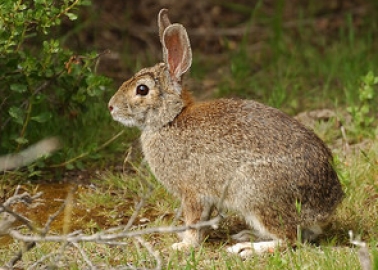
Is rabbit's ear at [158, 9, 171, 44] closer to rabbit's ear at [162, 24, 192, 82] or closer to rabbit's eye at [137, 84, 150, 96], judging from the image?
rabbit's ear at [162, 24, 192, 82]

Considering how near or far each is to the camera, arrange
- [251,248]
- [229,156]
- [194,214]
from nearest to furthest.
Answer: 1. [251,248]
2. [229,156]
3. [194,214]

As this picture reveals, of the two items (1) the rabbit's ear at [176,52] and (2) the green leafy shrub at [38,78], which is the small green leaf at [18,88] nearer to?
(2) the green leafy shrub at [38,78]

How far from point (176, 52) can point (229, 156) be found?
81 centimetres

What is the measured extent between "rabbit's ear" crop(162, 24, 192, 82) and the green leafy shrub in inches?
25.3

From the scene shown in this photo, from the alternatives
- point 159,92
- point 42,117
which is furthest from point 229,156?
point 42,117

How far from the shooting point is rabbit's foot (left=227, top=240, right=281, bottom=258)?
4867 millimetres

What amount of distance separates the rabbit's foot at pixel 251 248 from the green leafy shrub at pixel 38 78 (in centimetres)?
161

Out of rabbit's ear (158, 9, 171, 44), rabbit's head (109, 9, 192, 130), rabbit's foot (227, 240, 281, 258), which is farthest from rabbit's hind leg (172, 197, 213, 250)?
rabbit's ear (158, 9, 171, 44)

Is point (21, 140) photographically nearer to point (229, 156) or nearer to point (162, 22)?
point (162, 22)

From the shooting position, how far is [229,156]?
4.98 metres

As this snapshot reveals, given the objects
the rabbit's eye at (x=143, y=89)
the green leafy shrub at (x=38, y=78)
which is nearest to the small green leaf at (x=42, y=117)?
the green leafy shrub at (x=38, y=78)

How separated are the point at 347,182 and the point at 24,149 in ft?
7.65

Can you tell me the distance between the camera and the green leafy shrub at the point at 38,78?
5.37 m

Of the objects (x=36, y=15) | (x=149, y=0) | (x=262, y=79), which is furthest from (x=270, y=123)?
(x=149, y=0)
